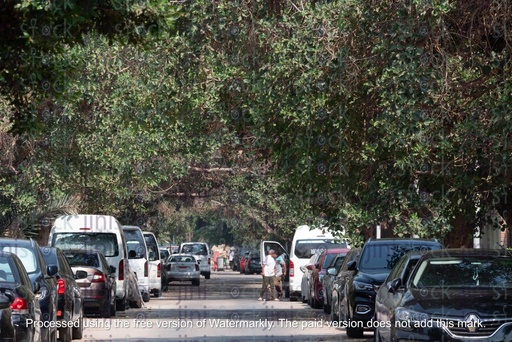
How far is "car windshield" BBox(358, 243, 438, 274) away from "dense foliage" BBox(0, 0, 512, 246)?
763 mm

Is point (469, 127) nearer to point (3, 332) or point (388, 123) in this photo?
point (388, 123)

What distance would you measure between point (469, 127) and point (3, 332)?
8486mm

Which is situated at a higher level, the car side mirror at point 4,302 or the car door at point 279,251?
the car door at point 279,251

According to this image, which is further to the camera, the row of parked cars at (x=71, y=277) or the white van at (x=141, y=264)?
the white van at (x=141, y=264)

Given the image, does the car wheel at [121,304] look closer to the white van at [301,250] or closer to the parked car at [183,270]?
the white van at [301,250]

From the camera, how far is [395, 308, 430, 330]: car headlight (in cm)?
1250

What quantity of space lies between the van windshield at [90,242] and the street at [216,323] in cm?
159

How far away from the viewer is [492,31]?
680 inches

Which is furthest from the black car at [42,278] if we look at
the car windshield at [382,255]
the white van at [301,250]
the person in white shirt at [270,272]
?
the white van at [301,250]

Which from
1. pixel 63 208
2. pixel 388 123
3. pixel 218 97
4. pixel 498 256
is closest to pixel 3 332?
pixel 498 256

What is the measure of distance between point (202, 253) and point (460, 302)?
170 ft

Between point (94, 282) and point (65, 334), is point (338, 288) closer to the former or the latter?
point (94, 282)

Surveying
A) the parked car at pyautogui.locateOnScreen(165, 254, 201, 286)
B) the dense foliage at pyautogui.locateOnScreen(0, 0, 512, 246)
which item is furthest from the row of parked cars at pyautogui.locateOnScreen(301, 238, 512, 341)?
the parked car at pyautogui.locateOnScreen(165, 254, 201, 286)

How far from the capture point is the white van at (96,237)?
87.7 feet
